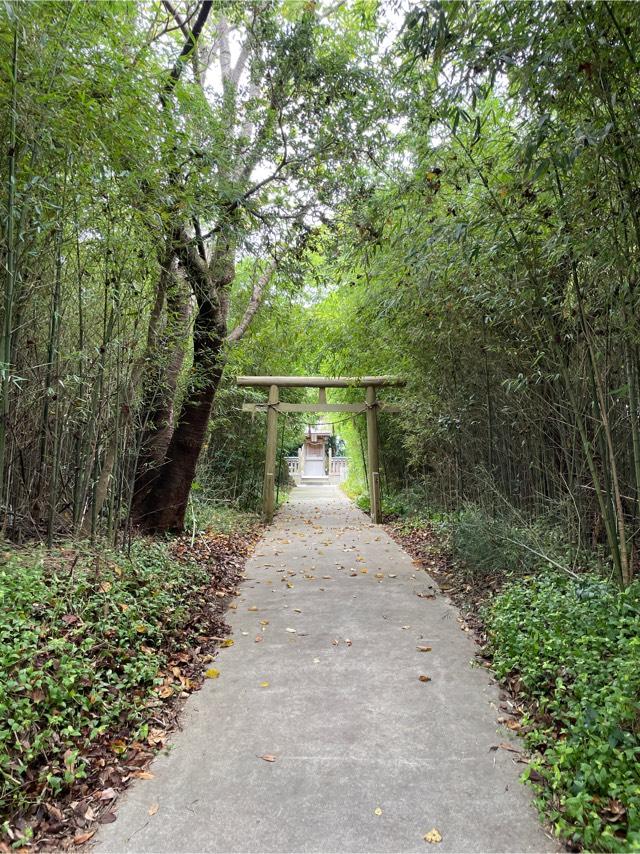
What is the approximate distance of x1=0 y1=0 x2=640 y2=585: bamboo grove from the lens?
1835 mm

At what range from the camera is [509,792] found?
1.56m

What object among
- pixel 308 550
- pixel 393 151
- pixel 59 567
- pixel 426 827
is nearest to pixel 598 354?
pixel 426 827

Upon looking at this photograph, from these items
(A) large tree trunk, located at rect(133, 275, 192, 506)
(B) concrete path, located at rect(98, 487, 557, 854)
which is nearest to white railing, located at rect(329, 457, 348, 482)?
(A) large tree trunk, located at rect(133, 275, 192, 506)

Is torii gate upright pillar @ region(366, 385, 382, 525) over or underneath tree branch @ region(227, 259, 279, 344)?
underneath

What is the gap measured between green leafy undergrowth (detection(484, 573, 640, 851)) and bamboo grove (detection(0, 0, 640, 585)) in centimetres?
38

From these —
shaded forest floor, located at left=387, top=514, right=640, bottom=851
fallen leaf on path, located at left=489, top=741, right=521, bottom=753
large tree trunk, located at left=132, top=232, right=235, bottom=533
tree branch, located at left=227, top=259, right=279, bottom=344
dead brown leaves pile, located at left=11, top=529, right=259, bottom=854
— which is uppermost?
tree branch, located at left=227, top=259, right=279, bottom=344

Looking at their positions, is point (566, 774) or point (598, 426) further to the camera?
point (598, 426)

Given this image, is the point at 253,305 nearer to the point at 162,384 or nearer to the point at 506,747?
the point at 162,384

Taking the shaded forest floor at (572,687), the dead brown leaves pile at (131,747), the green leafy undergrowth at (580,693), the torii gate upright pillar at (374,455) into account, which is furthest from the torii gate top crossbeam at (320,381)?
the green leafy undergrowth at (580,693)

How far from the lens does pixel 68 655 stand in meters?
1.89

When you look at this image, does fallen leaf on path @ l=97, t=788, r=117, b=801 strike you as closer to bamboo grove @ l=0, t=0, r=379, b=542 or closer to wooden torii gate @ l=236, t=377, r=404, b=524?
bamboo grove @ l=0, t=0, r=379, b=542

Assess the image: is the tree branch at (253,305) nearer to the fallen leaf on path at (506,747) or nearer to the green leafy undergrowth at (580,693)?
the green leafy undergrowth at (580,693)

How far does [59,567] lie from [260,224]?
304 centimetres

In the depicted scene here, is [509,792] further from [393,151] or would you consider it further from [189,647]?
[393,151]
